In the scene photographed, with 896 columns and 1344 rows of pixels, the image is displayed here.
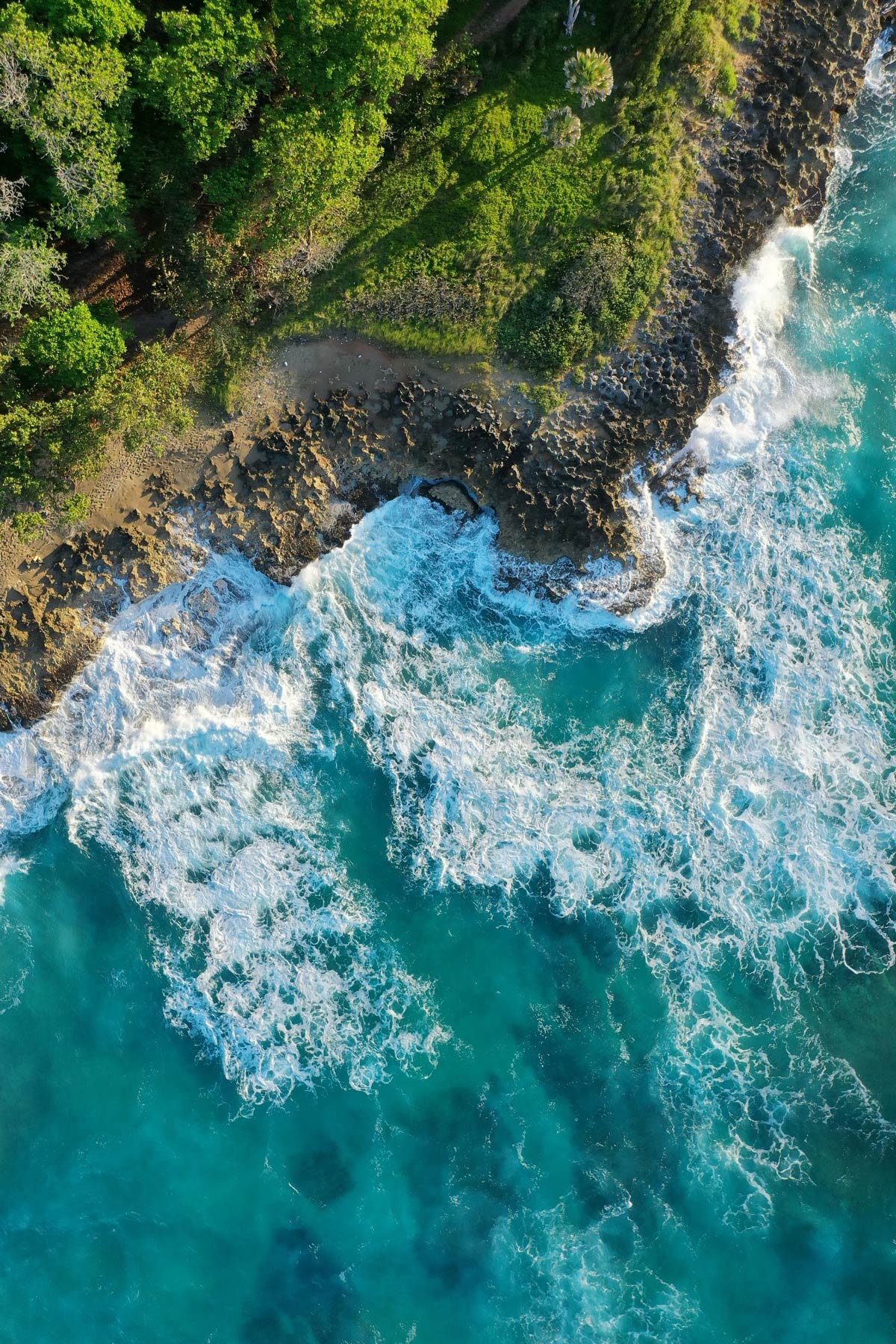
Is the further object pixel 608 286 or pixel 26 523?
pixel 608 286

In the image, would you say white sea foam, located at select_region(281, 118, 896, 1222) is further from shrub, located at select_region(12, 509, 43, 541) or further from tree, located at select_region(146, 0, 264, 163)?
tree, located at select_region(146, 0, 264, 163)

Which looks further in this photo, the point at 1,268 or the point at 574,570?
the point at 574,570

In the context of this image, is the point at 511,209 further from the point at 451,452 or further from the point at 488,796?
the point at 488,796

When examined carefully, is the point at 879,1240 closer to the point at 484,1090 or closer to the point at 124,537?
the point at 484,1090

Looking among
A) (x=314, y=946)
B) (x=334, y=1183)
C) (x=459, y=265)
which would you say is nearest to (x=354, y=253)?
(x=459, y=265)

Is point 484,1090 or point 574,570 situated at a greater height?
point 574,570

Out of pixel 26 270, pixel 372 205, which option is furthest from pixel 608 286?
pixel 26 270

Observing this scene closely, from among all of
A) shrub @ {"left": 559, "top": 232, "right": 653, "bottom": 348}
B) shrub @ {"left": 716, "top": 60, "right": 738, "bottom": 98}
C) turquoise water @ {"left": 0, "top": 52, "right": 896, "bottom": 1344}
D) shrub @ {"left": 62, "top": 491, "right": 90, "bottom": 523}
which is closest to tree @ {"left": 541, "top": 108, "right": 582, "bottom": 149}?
shrub @ {"left": 559, "top": 232, "right": 653, "bottom": 348}
